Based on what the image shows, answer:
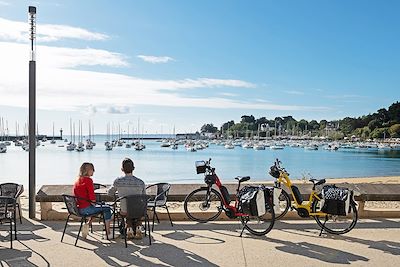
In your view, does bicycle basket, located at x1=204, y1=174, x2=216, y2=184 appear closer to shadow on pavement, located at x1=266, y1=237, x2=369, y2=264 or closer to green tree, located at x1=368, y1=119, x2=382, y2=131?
shadow on pavement, located at x1=266, y1=237, x2=369, y2=264

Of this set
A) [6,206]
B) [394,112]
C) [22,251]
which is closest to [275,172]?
[22,251]

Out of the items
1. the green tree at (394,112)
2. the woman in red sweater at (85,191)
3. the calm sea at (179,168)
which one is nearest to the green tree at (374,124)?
the green tree at (394,112)

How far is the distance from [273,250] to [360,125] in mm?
175663

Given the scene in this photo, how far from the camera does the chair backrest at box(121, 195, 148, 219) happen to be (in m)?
7.40

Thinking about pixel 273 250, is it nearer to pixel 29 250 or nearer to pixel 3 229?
pixel 29 250

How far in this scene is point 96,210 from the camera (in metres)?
7.58

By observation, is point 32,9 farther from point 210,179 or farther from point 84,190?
point 210,179

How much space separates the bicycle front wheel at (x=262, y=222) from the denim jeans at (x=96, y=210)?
219cm

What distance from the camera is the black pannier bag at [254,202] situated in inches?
313

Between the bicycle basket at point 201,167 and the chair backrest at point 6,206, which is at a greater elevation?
the bicycle basket at point 201,167

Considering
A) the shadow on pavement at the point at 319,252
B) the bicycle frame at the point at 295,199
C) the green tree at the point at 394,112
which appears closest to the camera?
the shadow on pavement at the point at 319,252

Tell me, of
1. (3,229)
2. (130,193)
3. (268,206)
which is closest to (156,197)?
(130,193)

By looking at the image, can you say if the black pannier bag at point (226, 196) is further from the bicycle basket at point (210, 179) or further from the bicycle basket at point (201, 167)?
the bicycle basket at point (201, 167)

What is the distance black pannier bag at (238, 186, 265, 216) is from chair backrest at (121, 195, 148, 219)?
1.65m
